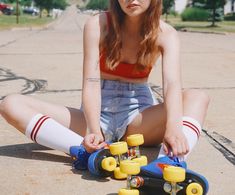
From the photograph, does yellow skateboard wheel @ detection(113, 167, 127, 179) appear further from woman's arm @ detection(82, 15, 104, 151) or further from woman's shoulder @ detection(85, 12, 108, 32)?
woman's shoulder @ detection(85, 12, 108, 32)

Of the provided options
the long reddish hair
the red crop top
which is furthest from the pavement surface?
the long reddish hair

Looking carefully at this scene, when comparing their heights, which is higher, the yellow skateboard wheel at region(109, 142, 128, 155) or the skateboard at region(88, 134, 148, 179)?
the yellow skateboard wheel at region(109, 142, 128, 155)

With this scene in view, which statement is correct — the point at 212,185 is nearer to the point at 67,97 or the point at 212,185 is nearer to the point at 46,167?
the point at 46,167

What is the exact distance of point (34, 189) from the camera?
7.29ft

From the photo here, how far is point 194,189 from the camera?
1.89 metres

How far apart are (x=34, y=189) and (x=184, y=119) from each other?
2.66 ft

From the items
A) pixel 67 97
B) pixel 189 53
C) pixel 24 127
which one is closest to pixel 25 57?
pixel 189 53

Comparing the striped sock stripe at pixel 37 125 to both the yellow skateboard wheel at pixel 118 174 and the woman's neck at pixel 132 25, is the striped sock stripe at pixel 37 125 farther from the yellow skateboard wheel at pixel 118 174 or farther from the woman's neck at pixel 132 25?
the woman's neck at pixel 132 25

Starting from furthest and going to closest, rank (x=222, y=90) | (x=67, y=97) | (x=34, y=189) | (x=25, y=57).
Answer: (x=25, y=57), (x=222, y=90), (x=67, y=97), (x=34, y=189)

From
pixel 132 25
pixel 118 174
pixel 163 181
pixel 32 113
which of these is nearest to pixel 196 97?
pixel 132 25

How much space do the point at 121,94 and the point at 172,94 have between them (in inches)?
15.3

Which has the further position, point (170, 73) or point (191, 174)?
point (170, 73)

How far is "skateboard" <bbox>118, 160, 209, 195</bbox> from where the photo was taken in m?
1.77

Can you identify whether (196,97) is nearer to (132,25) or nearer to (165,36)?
(165,36)
